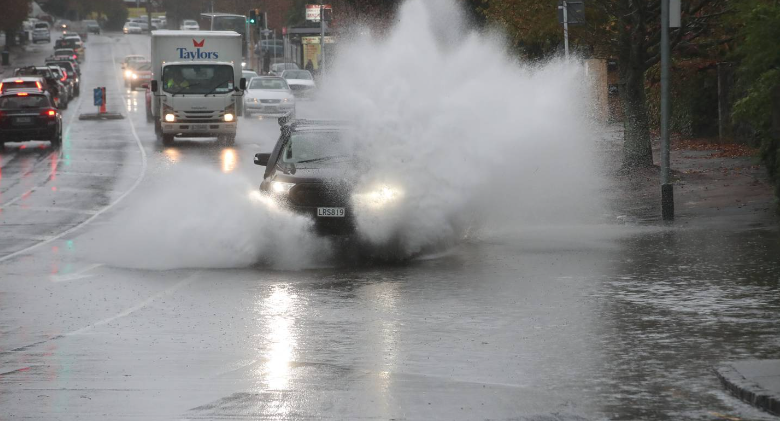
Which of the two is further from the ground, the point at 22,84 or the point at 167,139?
the point at 22,84

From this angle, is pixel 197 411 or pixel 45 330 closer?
pixel 197 411

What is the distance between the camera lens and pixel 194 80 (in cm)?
3800

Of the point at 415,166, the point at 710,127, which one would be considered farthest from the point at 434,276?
the point at 710,127

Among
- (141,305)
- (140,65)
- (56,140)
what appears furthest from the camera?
(140,65)

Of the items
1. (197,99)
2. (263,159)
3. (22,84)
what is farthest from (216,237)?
(22,84)

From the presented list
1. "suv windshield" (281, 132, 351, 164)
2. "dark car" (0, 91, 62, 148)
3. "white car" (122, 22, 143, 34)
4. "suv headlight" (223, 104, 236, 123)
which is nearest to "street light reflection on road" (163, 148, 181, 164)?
"suv headlight" (223, 104, 236, 123)

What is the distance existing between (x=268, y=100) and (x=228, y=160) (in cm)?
1929

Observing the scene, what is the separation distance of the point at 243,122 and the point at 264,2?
54.5 meters

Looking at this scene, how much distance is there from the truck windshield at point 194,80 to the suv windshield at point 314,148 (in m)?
21.2

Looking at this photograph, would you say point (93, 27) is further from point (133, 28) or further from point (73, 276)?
point (73, 276)

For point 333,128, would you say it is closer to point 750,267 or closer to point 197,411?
point 750,267

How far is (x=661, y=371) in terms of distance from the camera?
30.2 ft

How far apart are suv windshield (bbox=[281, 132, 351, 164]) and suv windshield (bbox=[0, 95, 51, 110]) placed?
23.1 m

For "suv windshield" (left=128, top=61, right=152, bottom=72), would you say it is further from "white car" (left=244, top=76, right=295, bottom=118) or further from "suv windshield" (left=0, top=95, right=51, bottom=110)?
"suv windshield" (left=0, top=95, right=51, bottom=110)
